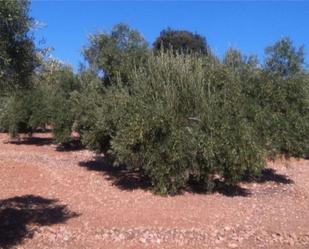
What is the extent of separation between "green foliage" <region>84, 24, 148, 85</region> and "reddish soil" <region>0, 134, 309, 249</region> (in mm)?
3394

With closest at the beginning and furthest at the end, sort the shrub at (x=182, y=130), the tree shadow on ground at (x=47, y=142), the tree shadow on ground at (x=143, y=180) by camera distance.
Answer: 1. the shrub at (x=182, y=130)
2. the tree shadow on ground at (x=143, y=180)
3. the tree shadow on ground at (x=47, y=142)

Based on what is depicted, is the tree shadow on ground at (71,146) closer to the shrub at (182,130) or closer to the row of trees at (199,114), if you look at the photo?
the row of trees at (199,114)

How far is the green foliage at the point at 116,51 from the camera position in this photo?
17.5 metres

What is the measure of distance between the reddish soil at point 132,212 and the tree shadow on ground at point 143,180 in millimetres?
35

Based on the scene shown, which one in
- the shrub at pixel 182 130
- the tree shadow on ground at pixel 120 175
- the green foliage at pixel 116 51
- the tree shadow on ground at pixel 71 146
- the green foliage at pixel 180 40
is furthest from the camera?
the green foliage at pixel 180 40

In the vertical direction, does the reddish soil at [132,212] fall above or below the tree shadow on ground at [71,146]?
below

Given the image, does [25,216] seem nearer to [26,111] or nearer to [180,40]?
[26,111]

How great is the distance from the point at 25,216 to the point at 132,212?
2356 mm

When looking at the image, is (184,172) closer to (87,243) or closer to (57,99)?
(87,243)

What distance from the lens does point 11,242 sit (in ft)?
32.1

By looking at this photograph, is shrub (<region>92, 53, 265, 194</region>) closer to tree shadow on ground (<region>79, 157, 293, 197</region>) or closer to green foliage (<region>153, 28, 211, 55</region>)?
tree shadow on ground (<region>79, 157, 293, 197</region>)

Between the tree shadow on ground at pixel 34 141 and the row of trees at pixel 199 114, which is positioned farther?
the tree shadow on ground at pixel 34 141

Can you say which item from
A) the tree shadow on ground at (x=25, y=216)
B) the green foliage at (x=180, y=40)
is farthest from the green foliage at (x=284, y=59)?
the green foliage at (x=180, y=40)

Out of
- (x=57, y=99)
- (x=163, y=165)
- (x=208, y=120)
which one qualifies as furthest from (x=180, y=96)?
(x=57, y=99)
